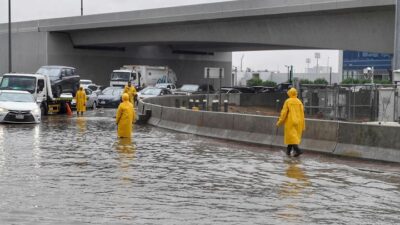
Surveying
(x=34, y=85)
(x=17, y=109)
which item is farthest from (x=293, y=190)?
(x=34, y=85)

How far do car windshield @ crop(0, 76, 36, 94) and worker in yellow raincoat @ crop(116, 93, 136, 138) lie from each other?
1382 cm

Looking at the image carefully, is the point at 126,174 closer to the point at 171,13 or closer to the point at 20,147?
the point at 20,147

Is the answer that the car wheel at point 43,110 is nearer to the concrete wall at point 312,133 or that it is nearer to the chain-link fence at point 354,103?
the concrete wall at point 312,133

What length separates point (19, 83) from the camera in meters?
34.3

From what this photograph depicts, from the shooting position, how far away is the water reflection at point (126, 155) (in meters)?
13.3

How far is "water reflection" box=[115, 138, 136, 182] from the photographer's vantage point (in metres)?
13.3

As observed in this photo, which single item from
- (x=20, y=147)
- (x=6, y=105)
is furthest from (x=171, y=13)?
(x=20, y=147)

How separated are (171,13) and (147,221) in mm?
49572

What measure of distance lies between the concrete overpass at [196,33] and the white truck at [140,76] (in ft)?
8.58

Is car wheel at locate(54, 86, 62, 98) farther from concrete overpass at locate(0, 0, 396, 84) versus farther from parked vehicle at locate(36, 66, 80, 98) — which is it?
concrete overpass at locate(0, 0, 396, 84)

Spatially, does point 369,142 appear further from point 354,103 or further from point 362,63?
point 362,63

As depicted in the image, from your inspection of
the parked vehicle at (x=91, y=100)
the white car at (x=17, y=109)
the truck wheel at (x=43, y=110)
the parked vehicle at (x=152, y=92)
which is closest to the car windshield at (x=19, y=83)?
the truck wheel at (x=43, y=110)

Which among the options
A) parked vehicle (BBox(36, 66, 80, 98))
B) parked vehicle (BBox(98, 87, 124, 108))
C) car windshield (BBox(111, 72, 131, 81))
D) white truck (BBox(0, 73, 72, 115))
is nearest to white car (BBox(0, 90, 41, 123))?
white truck (BBox(0, 73, 72, 115))

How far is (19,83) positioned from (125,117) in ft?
49.1
